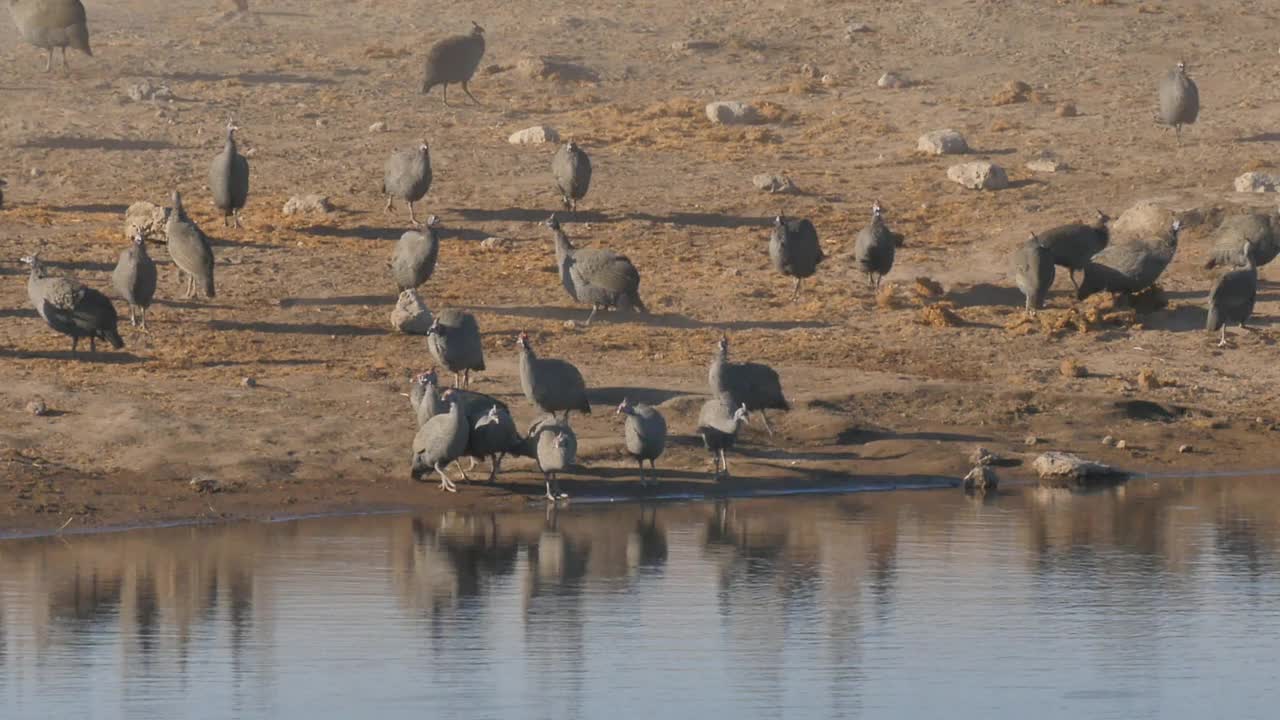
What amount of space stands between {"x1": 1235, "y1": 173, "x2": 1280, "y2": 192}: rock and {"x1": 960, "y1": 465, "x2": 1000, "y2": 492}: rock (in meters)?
11.9

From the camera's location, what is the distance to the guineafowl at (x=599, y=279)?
25953 mm

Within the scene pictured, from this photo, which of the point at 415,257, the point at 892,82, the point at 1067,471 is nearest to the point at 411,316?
the point at 415,257

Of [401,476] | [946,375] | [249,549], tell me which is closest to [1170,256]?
[946,375]

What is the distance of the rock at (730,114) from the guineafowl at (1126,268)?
31.9ft

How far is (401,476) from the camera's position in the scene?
824 inches

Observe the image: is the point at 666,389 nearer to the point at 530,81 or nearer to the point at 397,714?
the point at 397,714

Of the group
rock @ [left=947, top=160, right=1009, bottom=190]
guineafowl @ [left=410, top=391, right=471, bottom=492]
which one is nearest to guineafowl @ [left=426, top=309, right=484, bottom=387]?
guineafowl @ [left=410, top=391, right=471, bottom=492]

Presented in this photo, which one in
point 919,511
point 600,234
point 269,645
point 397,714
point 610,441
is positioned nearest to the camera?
point 397,714

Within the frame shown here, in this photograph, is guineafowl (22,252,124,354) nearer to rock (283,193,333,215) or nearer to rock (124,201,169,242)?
rock (124,201,169,242)

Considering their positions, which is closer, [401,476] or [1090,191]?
[401,476]

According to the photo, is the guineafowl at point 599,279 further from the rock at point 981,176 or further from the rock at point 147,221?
the rock at point 981,176

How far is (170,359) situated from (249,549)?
20.1 ft

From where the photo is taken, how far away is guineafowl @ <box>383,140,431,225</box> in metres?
29.7

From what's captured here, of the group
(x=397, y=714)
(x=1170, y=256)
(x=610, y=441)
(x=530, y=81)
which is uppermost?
(x=530, y=81)
